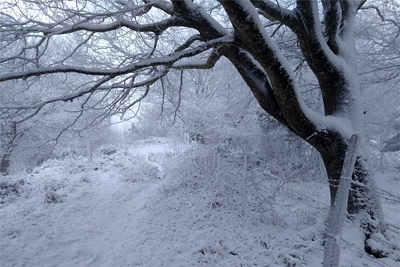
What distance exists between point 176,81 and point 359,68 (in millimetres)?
6384

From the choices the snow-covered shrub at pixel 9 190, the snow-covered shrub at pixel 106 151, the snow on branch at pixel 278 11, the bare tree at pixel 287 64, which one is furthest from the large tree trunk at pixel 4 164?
the snow on branch at pixel 278 11

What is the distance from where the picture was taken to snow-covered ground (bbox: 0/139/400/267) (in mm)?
3607

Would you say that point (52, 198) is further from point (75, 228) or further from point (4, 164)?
point (4, 164)

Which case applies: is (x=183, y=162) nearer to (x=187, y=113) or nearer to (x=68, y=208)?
(x=187, y=113)

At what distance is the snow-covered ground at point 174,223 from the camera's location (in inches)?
142

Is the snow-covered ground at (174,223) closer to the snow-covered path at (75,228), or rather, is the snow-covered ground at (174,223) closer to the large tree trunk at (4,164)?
the snow-covered path at (75,228)

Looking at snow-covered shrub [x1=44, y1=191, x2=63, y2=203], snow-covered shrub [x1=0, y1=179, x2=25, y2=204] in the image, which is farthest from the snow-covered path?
snow-covered shrub [x1=0, y1=179, x2=25, y2=204]

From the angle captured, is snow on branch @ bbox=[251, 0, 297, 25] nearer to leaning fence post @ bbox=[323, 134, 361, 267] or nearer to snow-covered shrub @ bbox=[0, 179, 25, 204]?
leaning fence post @ bbox=[323, 134, 361, 267]

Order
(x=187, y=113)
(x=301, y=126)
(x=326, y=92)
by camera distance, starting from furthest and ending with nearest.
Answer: (x=187, y=113), (x=326, y=92), (x=301, y=126)

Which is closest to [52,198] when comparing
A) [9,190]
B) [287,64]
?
[9,190]

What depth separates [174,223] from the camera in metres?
5.04

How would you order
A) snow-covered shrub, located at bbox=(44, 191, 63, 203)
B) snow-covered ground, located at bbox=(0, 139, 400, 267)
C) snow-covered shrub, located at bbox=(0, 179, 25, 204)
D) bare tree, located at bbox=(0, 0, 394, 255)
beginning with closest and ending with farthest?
1. bare tree, located at bbox=(0, 0, 394, 255)
2. snow-covered ground, located at bbox=(0, 139, 400, 267)
3. snow-covered shrub, located at bbox=(44, 191, 63, 203)
4. snow-covered shrub, located at bbox=(0, 179, 25, 204)

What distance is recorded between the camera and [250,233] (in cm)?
446

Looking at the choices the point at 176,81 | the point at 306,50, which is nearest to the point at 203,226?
the point at 306,50
